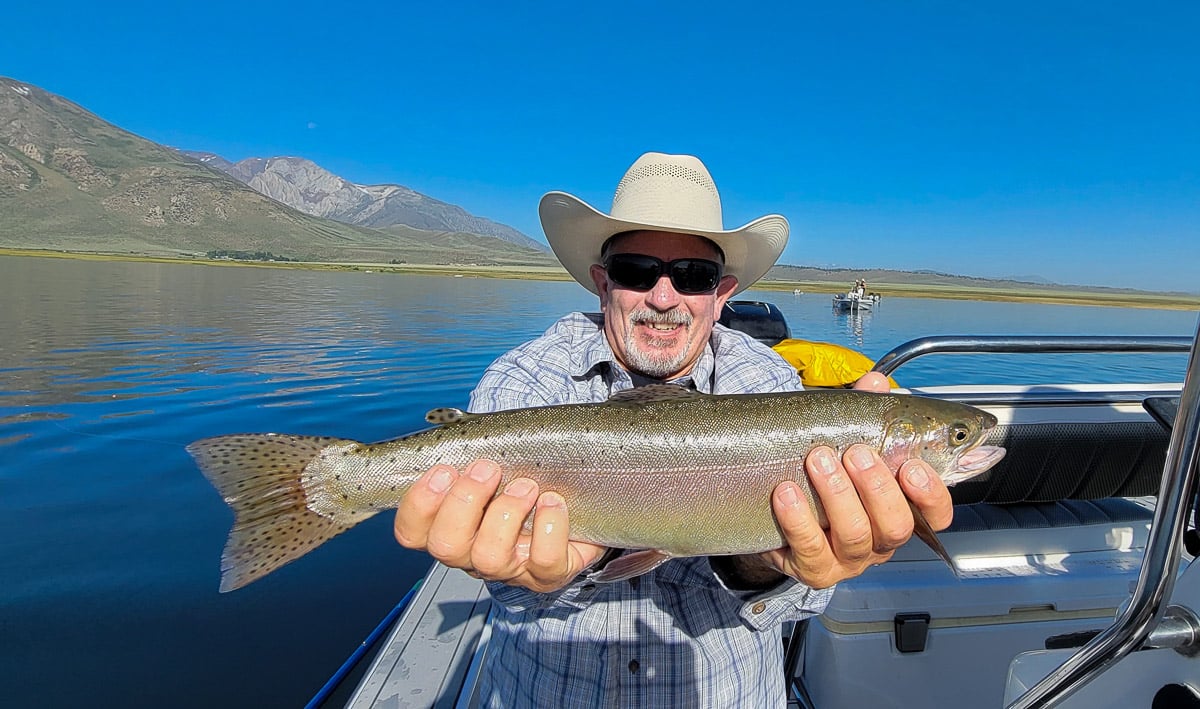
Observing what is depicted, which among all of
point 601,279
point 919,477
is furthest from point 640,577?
point 601,279

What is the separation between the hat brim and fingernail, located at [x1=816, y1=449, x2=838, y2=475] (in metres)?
1.37

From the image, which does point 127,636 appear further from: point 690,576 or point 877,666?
point 877,666

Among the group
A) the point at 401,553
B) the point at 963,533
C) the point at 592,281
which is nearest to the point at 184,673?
the point at 401,553

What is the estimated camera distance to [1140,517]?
3775mm

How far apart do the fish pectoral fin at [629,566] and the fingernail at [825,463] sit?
2.37 feet

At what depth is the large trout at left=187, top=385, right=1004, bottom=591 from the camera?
2.49m

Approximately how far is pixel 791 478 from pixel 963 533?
1741 millimetres

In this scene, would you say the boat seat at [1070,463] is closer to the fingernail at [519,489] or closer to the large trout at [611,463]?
the large trout at [611,463]

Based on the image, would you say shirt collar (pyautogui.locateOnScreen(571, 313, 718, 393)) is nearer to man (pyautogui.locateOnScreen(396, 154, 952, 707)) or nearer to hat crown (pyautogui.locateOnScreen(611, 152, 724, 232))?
man (pyautogui.locateOnScreen(396, 154, 952, 707))

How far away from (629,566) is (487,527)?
0.58 meters

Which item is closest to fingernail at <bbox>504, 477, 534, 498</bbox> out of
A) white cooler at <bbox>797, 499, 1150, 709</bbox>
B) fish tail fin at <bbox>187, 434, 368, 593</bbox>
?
fish tail fin at <bbox>187, 434, 368, 593</bbox>

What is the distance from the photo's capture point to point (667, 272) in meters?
3.23

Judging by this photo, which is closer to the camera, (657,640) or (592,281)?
(657,640)

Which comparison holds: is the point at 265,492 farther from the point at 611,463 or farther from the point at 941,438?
the point at 941,438
